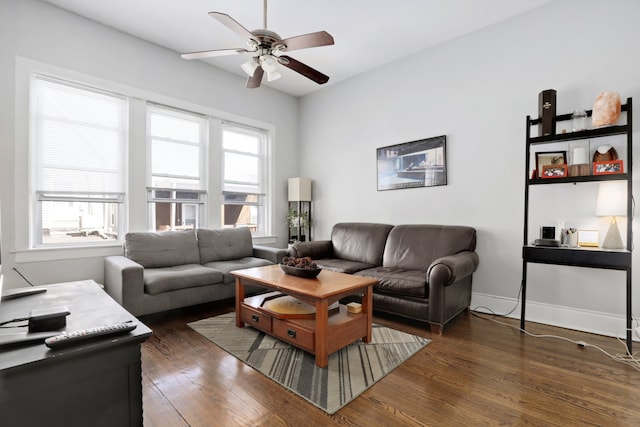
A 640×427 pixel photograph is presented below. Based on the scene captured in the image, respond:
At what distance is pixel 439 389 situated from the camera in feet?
6.37

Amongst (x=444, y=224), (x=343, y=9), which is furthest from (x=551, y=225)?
(x=343, y=9)

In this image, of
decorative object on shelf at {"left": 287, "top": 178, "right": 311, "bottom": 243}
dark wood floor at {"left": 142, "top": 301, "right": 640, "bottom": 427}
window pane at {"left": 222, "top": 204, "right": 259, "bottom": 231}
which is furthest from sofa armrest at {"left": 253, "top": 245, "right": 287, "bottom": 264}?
dark wood floor at {"left": 142, "top": 301, "right": 640, "bottom": 427}

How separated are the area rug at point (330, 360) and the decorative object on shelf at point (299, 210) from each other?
240 cm

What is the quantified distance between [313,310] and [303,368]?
440mm

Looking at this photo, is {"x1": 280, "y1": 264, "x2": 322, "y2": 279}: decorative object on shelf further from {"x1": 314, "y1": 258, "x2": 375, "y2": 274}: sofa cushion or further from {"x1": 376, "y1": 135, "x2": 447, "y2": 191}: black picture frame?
{"x1": 376, "y1": 135, "x2": 447, "y2": 191}: black picture frame

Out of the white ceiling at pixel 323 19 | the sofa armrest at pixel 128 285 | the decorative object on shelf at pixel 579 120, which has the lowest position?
the sofa armrest at pixel 128 285

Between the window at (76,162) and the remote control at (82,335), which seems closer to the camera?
Result: the remote control at (82,335)

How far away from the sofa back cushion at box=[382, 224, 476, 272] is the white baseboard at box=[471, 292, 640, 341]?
648mm

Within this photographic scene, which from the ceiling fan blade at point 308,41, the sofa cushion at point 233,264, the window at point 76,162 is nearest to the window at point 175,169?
the window at point 76,162

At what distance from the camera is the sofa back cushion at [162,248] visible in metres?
3.43

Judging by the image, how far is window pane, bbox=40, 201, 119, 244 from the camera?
3.25 meters

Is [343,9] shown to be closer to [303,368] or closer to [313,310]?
[313,310]

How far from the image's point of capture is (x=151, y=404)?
70.3 inches

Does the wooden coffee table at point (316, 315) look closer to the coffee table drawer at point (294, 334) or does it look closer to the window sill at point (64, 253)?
the coffee table drawer at point (294, 334)
